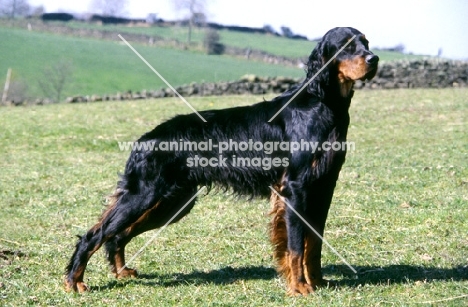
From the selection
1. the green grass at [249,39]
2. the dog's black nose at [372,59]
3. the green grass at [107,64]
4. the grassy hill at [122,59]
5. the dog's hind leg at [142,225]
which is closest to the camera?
the dog's black nose at [372,59]

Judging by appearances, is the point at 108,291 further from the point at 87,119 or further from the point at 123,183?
the point at 87,119

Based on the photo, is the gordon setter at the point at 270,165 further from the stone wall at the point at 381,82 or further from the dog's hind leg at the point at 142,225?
the stone wall at the point at 381,82

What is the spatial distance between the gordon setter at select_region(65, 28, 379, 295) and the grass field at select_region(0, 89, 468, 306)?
0.38m

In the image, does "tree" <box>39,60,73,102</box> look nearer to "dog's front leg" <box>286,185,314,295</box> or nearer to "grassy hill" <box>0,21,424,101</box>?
"grassy hill" <box>0,21,424,101</box>

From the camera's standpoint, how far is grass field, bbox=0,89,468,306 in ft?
16.5

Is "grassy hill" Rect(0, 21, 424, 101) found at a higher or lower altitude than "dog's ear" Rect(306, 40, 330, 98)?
lower

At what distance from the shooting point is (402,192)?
8422mm

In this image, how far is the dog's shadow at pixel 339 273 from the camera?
17.4 ft

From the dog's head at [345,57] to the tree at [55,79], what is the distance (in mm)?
25173

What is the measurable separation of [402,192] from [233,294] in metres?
4.10

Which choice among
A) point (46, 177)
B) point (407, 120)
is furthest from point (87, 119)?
point (407, 120)

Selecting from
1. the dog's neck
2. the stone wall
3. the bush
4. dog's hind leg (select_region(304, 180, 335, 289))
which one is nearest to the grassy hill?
the bush

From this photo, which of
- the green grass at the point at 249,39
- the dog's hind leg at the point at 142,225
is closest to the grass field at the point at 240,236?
the dog's hind leg at the point at 142,225

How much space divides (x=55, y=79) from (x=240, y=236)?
2553 cm
